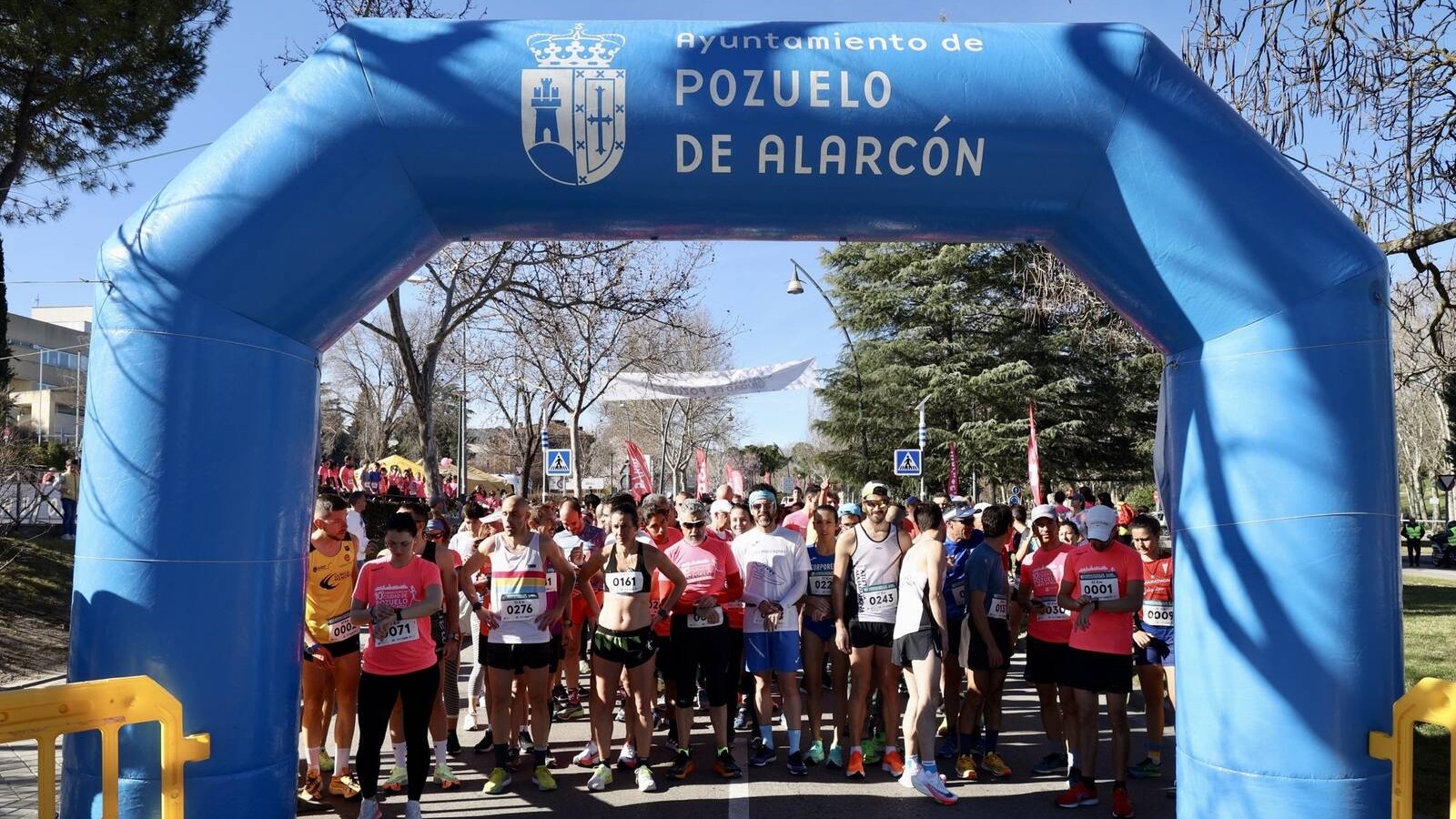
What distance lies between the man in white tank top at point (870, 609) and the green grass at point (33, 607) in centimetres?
704

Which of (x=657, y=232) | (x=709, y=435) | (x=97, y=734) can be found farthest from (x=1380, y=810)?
(x=709, y=435)

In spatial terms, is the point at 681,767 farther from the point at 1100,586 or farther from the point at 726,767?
the point at 1100,586

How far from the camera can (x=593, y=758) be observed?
720 cm

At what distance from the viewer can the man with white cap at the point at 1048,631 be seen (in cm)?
690

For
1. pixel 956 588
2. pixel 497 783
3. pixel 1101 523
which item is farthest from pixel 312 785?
pixel 1101 523

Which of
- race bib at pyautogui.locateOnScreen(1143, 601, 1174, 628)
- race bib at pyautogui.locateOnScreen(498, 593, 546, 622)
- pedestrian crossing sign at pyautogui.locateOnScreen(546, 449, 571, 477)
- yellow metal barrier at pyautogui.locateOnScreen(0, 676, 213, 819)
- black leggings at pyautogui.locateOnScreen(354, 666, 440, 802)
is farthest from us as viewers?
pedestrian crossing sign at pyautogui.locateOnScreen(546, 449, 571, 477)

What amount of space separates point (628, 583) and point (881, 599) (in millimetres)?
1727

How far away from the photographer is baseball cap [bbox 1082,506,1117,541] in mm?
6488

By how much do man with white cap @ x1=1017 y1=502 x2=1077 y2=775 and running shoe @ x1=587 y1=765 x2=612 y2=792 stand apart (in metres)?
2.92

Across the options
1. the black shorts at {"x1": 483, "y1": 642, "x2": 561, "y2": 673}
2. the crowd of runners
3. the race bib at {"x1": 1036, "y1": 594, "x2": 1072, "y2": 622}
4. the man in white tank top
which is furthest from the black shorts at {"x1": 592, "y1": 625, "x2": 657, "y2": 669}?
the race bib at {"x1": 1036, "y1": 594, "x2": 1072, "y2": 622}

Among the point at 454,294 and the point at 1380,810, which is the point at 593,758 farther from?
the point at 454,294

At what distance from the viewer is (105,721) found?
3.85 m

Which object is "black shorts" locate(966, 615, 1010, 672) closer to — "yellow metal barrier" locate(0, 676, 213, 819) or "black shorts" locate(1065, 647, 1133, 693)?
"black shorts" locate(1065, 647, 1133, 693)

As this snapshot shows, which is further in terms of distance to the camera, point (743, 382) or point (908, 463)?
point (908, 463)
